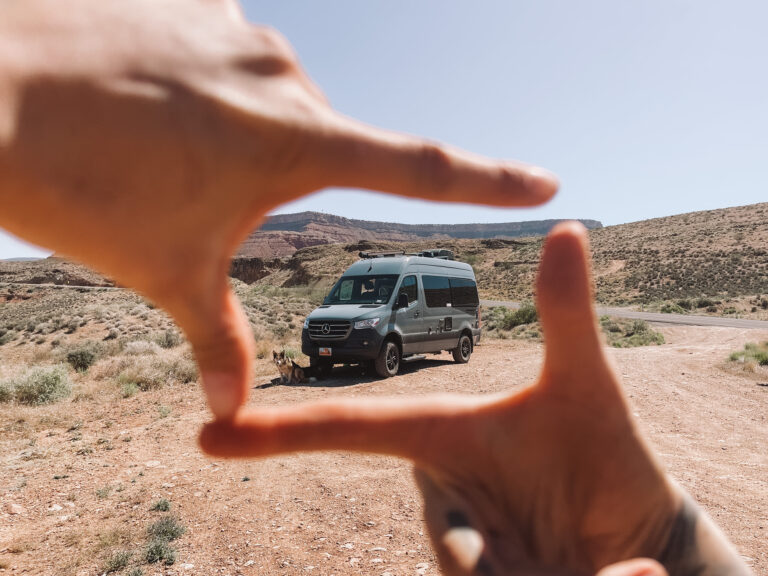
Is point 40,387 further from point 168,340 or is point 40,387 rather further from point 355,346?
point 168,340

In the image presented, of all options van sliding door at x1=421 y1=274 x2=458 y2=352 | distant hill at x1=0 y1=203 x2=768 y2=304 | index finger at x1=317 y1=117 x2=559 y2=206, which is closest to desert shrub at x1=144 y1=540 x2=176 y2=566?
index finger at x1=317 y1=117 x2=559 y2=206

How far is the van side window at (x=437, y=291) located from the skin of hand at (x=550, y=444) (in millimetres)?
10025

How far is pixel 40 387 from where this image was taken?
9.10m

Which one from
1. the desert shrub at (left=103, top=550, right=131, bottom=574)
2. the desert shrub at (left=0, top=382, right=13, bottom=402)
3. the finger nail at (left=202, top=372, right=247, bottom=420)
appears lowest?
the desert shrub at (left=103, top=550, right=131, bottom=574)

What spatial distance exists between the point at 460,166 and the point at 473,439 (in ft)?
1.72

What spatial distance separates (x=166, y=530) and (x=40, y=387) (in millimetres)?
6496

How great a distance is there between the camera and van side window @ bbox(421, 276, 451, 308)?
440 inches

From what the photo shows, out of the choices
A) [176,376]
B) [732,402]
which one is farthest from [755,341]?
[176,376]

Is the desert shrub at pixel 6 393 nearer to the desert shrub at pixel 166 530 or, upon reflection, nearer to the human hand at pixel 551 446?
the desert shrub at pixel 166 530

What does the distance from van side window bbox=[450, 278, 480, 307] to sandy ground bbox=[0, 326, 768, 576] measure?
3.42 meters

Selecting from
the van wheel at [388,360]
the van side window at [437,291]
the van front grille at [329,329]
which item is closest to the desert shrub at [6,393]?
the van front grille at [329,329]

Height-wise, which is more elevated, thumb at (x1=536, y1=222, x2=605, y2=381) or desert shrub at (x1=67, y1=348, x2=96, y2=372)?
thumb at (x1=536, y1=222, x2=605, y2=381)

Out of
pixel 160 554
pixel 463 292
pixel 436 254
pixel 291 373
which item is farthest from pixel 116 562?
pixel 436 254

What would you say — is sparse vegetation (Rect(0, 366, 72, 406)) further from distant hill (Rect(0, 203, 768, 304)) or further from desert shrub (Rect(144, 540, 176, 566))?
distant hill (Rect(0, 203, 768, 304))
